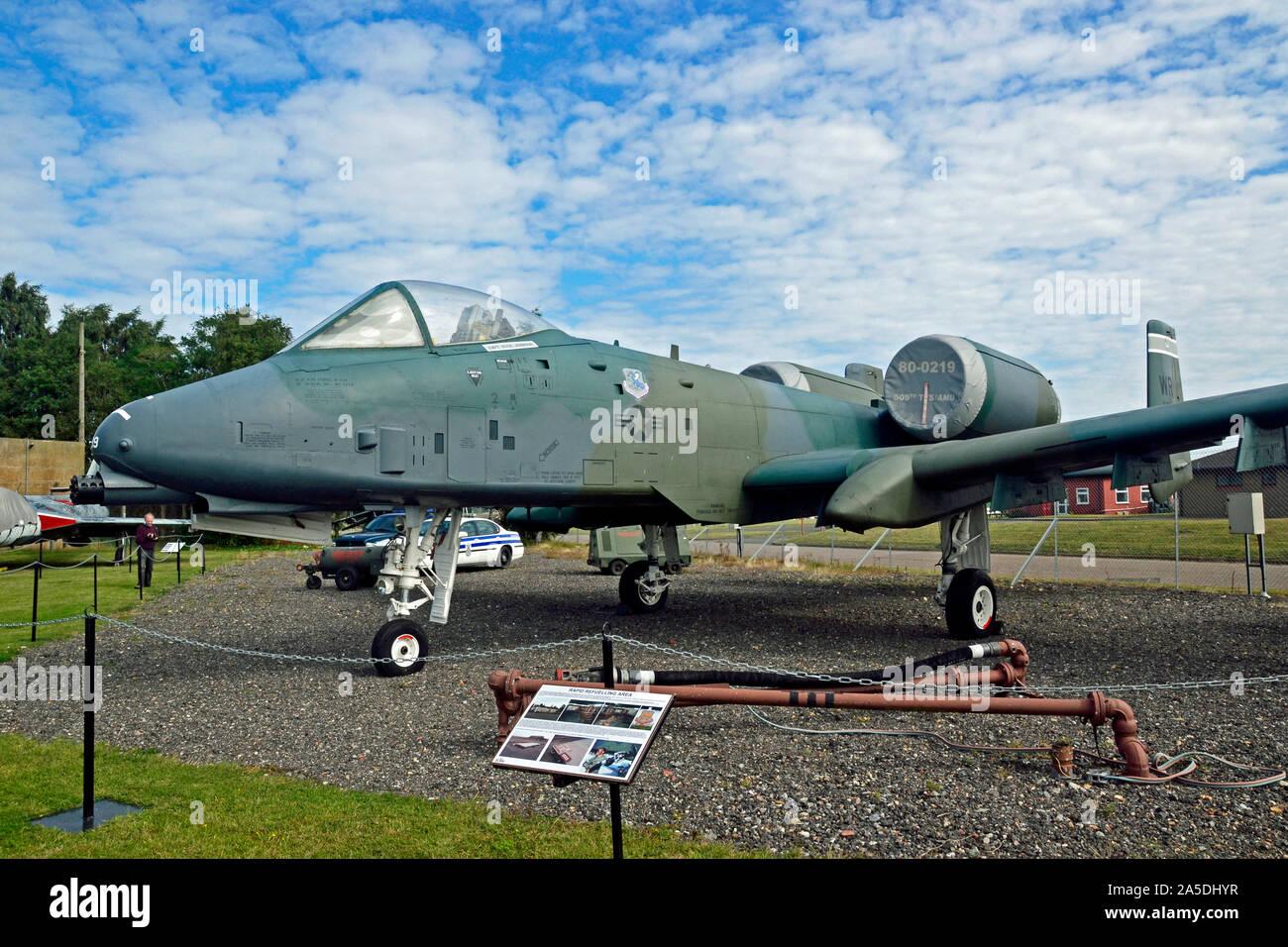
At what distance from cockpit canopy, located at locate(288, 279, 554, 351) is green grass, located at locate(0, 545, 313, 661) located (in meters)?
6.96

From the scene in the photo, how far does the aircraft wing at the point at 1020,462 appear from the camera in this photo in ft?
27.8

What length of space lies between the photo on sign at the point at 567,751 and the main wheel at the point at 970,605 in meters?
8.35

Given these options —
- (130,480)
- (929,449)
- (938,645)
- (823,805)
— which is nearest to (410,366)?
(130,480)

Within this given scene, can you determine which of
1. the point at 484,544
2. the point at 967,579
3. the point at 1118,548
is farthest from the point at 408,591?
the point at 1118,548

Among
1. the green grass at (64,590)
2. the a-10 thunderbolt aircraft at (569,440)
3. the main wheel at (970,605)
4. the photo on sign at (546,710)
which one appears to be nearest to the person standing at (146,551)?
the green grass at (64,590)

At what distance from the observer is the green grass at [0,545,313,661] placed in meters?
13.2

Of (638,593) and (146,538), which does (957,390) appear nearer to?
(638,593)

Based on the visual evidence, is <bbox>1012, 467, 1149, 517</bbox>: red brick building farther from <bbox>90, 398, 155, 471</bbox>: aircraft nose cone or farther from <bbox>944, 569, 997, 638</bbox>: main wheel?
<bbox>90, 398, 155, 471</bbox>: aircraft nose cone

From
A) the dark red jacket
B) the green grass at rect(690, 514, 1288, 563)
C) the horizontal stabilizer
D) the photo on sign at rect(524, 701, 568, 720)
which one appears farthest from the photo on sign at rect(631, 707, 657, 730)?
the dark red jacket

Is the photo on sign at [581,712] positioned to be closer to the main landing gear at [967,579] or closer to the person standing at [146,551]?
the main landing gear at [967,579]

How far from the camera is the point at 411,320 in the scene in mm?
8578

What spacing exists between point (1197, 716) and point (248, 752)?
24.9 feet
